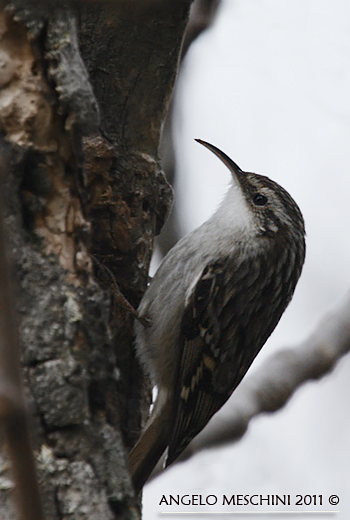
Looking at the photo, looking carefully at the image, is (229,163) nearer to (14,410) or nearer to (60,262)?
(60,262)

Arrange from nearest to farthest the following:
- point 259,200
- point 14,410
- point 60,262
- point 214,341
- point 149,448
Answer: point 14,410 < point 60,262 < point 149,448 < point 214,341 < point 259,200

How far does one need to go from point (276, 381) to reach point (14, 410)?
2233mm

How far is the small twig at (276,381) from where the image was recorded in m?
2.63

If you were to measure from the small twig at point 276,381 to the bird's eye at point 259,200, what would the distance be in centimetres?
54

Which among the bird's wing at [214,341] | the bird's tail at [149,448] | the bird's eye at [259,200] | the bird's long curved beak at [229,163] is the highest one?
the bird's long curved beak at [229,163]

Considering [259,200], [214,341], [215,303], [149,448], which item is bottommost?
[149,448]

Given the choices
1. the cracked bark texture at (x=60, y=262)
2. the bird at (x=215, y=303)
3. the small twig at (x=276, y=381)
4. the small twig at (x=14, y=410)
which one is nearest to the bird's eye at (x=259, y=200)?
the bird at (x=215, y=303)

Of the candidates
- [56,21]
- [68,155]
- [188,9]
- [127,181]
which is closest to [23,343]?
[68,155]

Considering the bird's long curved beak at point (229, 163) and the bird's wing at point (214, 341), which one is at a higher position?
the bird's long curved beak at point (229, 163)

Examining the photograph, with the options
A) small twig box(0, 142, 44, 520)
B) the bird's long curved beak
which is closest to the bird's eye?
the bird's long curved beak

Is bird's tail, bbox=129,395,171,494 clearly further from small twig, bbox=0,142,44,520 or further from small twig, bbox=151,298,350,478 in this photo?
small twig, bbox=0,142,44,520

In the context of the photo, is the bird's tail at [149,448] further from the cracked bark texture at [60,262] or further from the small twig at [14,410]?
the small twig at [14,410]

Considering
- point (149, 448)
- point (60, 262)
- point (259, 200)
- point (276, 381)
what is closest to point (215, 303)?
point (276, 381)

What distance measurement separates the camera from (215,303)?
2664 mm
